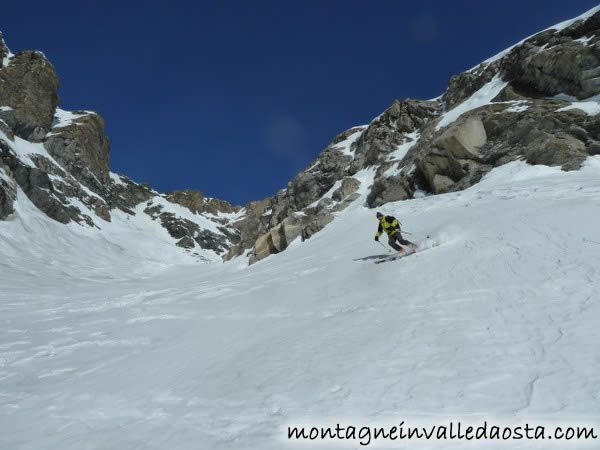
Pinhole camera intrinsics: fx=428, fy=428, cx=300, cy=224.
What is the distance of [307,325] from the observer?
8688 millimetres

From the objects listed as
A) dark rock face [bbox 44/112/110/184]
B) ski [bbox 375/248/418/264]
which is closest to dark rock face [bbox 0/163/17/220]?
dark rock face [bbox 44/112/110/184]

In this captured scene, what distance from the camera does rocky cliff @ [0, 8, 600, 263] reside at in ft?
86.3

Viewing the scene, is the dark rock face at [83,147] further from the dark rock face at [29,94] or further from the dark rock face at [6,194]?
the dark rock face at [6,194]

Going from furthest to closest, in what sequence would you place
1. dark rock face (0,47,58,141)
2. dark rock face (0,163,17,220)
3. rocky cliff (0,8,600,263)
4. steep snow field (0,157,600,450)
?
1. dark rock face (0,47,58,141)
2. dark rock face (0,163,17,220)
3. rocky cliff (0,8,600,263)
4. steep snow field (0,157,600,450)

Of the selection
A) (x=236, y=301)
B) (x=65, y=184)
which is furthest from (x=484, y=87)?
(x=65, y=184)

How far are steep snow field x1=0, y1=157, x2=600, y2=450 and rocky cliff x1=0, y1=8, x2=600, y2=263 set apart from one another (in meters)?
12.0

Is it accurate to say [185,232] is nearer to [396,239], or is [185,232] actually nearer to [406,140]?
[406,140]

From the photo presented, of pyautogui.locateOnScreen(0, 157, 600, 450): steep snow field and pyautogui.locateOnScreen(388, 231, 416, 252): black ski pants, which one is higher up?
pyautogui.locateOnScreen(388, 231, 416, 252): black ski pants

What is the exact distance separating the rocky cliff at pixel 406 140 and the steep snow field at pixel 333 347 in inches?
474

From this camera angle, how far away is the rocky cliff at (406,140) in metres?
26.3

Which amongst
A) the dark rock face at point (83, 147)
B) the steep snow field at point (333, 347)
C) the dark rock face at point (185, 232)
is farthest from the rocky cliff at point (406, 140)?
the dark rock face at point (185, 232)

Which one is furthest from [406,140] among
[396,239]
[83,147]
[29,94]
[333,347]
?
[83,147]

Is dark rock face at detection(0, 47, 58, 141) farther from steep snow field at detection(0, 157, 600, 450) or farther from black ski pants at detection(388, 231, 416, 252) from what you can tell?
black ski pants at detection(388, 231, 416, 252)

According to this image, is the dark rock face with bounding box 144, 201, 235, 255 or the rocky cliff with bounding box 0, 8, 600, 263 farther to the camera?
Result: the dark rock face with bounding box 144, 201, 235, 255
